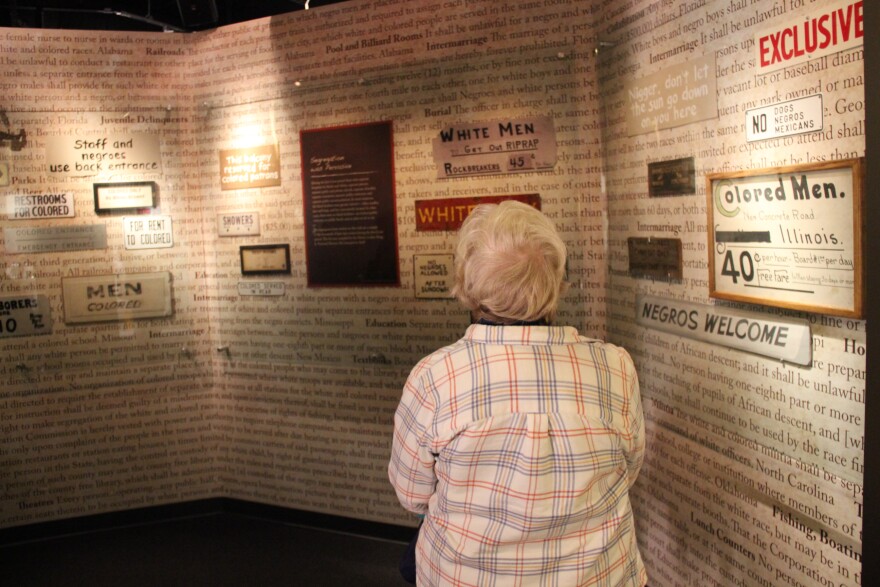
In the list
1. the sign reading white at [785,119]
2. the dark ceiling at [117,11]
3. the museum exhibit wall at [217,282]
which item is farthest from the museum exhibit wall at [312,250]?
the dark ceiling at [117,11]

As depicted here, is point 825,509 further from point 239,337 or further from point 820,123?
point 239,337

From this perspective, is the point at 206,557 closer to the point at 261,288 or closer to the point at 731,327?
the point at 261,288

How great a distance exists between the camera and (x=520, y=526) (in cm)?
153

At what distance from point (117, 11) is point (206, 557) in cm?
345

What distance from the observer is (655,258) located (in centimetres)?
257

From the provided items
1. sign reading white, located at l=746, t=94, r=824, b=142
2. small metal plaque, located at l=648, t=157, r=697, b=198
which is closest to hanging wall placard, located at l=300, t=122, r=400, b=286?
small metal plaque, located at l=648, t=157, r=697, b=198

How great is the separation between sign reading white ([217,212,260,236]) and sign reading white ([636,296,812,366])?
6.59 feet

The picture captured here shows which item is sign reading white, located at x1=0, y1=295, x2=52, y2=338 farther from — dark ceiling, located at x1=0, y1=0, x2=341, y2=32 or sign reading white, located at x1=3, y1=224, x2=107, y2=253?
dark ceiling, located at x1=0, y1=0, x2=341, y2=32

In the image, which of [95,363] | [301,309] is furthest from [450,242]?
[95,363]

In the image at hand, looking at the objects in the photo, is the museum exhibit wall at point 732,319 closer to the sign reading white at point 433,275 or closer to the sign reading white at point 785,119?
the sign reading white at point 785,119

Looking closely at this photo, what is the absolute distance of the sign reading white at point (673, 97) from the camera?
7.27 ft

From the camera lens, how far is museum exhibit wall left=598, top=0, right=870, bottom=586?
5.62ft

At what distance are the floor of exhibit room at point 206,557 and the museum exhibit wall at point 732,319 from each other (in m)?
1.38

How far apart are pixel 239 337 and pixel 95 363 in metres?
0.74
